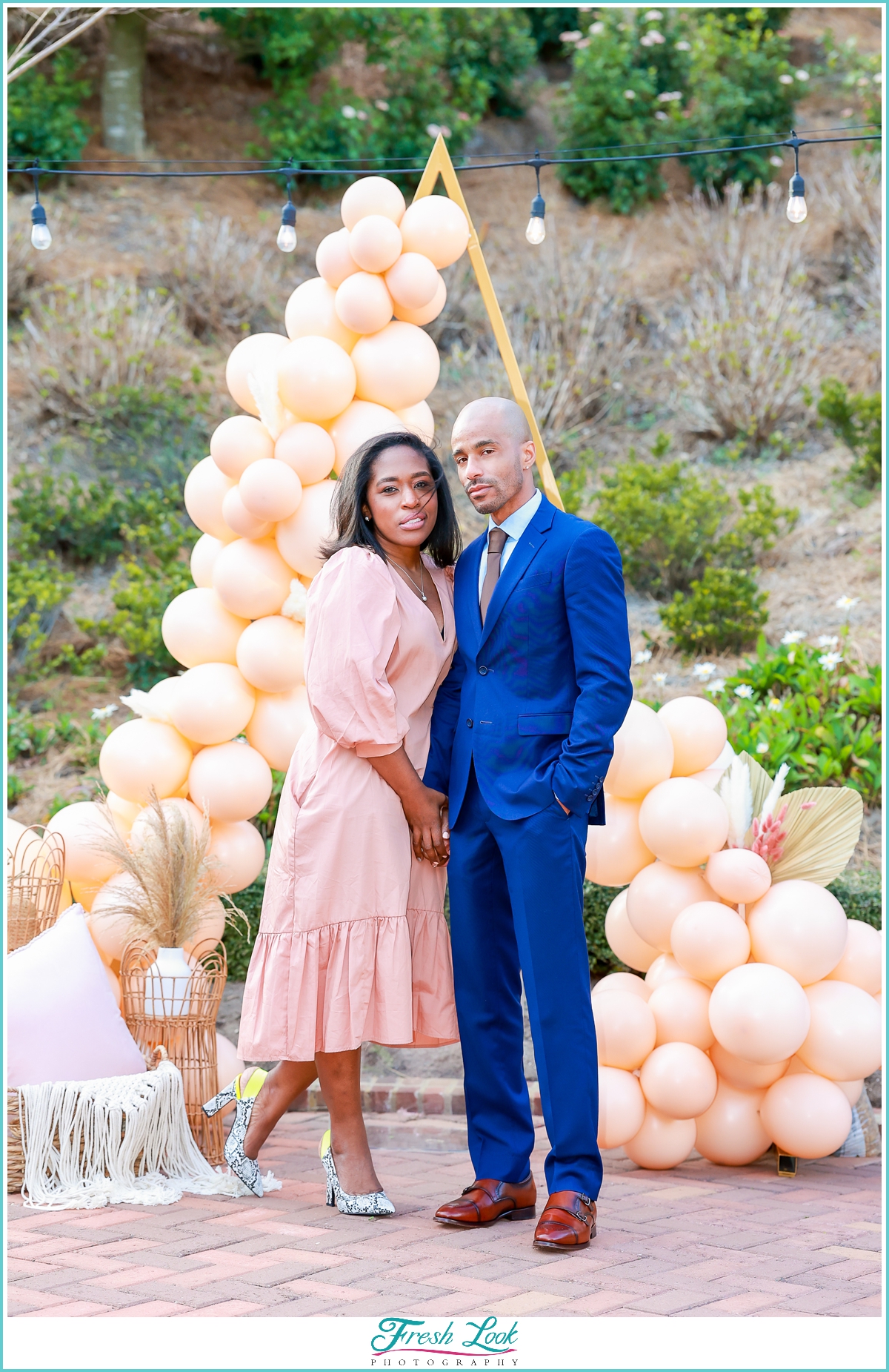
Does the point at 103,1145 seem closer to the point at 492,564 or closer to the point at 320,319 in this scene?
the point at 492,564

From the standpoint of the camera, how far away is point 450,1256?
2.92 metres

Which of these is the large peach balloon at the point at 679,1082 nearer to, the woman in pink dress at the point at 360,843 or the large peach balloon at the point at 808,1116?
the large peach balloon at the point at 808,1116

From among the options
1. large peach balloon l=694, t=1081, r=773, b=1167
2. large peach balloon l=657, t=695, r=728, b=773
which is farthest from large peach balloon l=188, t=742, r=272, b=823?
large peach balloon l=694, t=1081, r=773, b=1167

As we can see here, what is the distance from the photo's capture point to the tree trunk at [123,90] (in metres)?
11.6

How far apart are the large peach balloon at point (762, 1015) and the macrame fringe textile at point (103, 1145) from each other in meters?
1.32

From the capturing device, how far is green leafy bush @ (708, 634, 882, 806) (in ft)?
18.2

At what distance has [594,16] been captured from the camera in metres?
12.7

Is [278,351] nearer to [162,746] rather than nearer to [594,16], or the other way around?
[162,746]

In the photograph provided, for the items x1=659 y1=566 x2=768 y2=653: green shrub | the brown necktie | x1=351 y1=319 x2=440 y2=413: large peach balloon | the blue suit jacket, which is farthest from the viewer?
x1=659 y1=566 x2=768 y2=653: green shrub

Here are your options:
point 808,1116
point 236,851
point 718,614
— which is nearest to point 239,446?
point 236,851

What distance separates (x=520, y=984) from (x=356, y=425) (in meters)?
1.82

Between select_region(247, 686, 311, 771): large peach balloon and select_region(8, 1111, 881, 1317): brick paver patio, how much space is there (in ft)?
4.12

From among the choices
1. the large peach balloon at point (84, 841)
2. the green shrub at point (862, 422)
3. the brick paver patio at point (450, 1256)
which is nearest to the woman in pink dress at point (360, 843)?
the brick paver patio at point (450, 1256)

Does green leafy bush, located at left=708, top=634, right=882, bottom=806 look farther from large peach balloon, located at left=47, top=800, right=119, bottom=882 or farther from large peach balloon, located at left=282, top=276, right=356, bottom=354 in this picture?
large peach balloon, located at left=47, top=800, right=119, bottom=882
